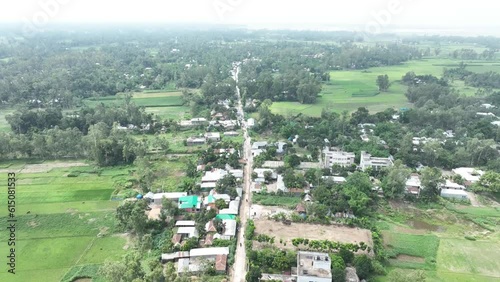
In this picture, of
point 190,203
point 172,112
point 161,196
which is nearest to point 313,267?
point 190,203

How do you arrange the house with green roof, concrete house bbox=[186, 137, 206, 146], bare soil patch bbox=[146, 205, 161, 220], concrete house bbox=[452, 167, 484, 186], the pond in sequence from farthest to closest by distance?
concrete house bbox=[186, 137, 206, 146] → concrete house bbox=[452, 167, 484, 186] → the house with green roof → bare soil patch bbox=[146, 205, 161, 220] → the pond

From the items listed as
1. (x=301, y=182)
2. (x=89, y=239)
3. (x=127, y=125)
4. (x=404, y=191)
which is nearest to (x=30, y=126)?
(x=127, y=125)

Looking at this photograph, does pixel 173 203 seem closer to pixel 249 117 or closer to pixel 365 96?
pixel 249 117

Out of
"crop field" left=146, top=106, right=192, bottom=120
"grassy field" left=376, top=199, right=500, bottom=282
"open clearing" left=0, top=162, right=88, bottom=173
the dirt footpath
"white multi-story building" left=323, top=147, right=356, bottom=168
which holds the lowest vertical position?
"grassy field" left=376, top=199, right=500, bottom=282

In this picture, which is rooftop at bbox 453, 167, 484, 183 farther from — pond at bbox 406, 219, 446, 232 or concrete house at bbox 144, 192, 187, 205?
concrete house at bbox 144, 192, 187, 205

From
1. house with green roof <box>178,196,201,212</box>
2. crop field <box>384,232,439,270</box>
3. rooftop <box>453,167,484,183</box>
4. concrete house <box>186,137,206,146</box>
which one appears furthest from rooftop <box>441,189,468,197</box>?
concrete house <box>186,137,206,146</box>

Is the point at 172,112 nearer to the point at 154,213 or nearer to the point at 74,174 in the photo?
the point at 74,174

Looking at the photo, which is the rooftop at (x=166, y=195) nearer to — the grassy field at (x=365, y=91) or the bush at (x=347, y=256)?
the bush at (x=347, y=256)
